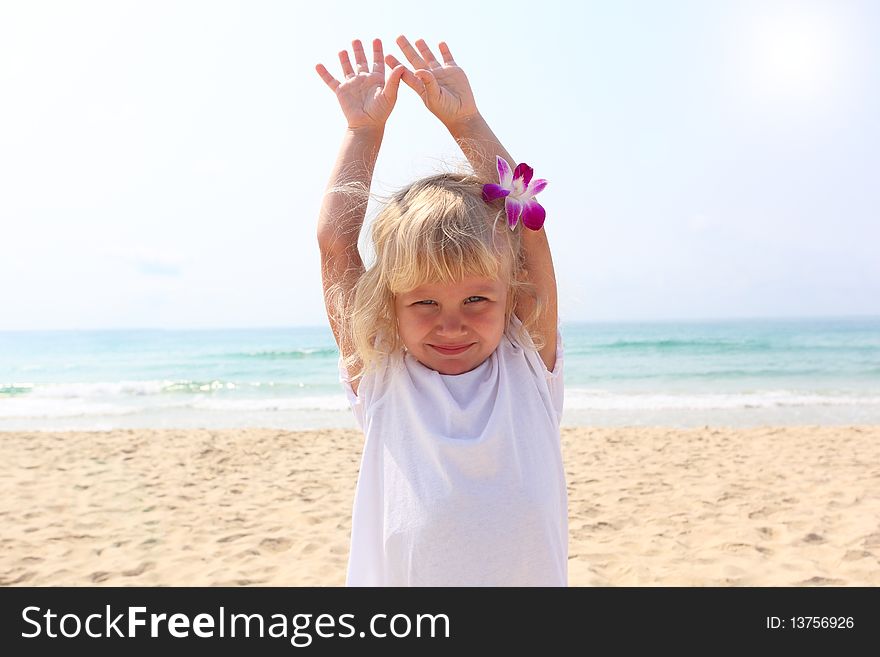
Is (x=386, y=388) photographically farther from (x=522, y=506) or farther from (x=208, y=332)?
(x=208, y=332)

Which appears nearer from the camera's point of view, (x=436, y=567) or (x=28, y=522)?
(x=436, y=567)

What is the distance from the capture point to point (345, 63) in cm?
231

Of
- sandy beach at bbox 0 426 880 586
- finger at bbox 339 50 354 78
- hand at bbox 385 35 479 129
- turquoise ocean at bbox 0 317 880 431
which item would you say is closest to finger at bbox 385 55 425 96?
hand at bbox 385 35 479 129

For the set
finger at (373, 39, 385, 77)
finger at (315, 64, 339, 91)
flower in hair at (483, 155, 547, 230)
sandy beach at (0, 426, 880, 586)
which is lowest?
sandy beach at (0, 426, 880, 586)

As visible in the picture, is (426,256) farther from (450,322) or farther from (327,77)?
(327,77)

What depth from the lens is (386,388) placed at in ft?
6.27

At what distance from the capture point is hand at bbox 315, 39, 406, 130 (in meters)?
2.18

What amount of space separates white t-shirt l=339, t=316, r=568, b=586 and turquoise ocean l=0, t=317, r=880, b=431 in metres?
4.35

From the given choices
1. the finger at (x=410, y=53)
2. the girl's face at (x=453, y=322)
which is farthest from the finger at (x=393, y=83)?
the girl's face at (x=453, y=322)

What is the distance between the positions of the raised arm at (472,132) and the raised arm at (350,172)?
99 mm

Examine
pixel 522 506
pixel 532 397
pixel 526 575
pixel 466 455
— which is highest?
pixel 532 397

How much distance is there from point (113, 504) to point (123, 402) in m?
10.2

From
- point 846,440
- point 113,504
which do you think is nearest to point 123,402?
point 113,504

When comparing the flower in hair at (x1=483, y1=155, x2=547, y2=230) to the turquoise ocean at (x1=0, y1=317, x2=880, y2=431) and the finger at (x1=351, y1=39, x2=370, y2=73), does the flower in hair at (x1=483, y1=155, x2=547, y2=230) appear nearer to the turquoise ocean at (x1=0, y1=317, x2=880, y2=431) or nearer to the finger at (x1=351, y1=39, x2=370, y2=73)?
the finger at (x1=351, y1=39, x2=370, y2=73)
